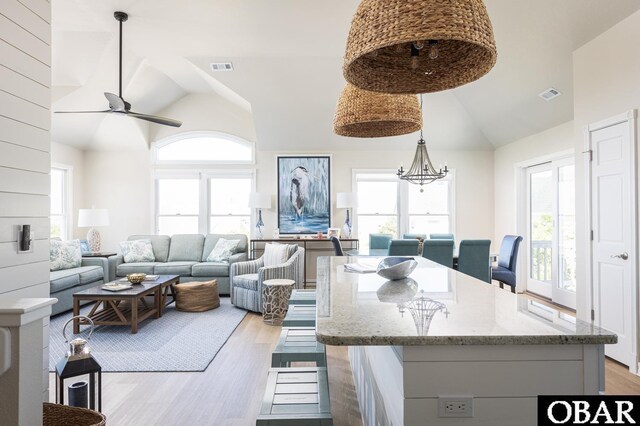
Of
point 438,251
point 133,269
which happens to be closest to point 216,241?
point 133,269

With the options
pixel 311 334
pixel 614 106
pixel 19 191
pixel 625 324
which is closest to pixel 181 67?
pixel 19 191

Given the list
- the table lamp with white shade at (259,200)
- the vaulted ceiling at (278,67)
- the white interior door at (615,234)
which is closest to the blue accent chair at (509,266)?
the white interior door at (615,234)

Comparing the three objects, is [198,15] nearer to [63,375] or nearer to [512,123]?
[63,375]

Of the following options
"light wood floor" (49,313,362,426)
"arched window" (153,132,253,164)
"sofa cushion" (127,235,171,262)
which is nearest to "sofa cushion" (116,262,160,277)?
"sofa cushion" (127,235,171,262)

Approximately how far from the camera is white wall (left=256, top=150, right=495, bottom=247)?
7141mm

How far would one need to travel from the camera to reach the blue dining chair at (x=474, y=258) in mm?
4477

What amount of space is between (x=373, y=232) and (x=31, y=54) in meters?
5.86

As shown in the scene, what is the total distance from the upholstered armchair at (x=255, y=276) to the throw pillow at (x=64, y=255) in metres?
2.34

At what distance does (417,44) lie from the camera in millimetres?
1315

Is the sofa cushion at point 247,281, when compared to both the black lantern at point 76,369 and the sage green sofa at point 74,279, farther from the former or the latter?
the black lantern at point 76,369

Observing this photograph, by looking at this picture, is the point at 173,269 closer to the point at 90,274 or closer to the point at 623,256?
the point at 90,274

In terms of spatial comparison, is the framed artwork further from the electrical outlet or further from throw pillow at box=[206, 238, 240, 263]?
the electrical outlet

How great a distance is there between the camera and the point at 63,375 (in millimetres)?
1833

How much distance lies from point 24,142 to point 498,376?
8.16 feet
